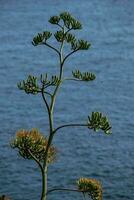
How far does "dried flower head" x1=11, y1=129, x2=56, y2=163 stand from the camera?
63.3 ft

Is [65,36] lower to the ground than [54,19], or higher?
lower

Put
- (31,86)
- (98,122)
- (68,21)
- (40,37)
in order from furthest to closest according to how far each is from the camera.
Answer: (68,21) → (40,37) → (31,86) → (98,122)

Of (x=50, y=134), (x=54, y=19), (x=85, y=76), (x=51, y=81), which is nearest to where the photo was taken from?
(x=50, y=134)

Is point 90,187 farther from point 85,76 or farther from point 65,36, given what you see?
point 65,36

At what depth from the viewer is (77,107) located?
391 ft

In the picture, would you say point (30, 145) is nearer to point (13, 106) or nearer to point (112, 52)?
point (13, 106)

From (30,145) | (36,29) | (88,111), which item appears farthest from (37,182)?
(36,29)

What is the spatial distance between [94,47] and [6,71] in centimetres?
3239

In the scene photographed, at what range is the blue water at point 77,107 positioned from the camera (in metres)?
85.6

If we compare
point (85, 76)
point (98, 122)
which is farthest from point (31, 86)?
point (98, 122)

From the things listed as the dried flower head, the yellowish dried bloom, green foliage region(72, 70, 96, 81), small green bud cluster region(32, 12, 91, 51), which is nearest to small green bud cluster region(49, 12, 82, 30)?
small green bud cluster region(32, 12, 91, 51)

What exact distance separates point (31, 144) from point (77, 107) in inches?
3921

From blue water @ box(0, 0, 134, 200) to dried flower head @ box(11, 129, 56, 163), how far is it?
60.0 metres

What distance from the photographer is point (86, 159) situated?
91938mm
